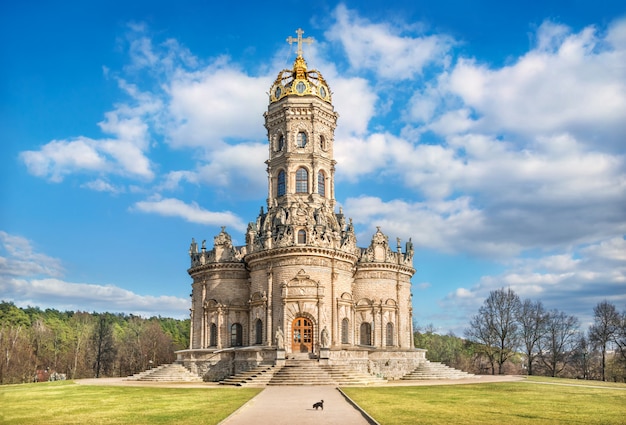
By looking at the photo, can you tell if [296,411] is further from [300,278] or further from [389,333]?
[389,333]

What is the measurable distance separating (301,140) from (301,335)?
→ 66.0 ft

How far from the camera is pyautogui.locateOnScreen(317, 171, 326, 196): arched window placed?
2308 inches

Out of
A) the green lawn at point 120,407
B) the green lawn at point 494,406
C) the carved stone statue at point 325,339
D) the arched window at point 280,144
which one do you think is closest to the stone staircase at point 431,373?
the carved stone statue at point 325,339

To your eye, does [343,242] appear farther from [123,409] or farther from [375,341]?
[123,409]

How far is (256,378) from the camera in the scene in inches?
1612

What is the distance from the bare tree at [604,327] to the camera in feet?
211

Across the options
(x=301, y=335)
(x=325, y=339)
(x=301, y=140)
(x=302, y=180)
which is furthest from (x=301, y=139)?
(x=325, y=339)

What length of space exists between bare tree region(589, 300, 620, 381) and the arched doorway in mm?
34999

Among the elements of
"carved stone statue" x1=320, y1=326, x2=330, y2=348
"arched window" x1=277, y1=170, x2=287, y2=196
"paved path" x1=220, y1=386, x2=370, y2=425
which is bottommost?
"paved path" x1=220, y1=386, x2=370, y2=425

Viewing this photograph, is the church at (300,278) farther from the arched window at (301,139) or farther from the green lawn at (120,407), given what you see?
the green lawn at (120,407)

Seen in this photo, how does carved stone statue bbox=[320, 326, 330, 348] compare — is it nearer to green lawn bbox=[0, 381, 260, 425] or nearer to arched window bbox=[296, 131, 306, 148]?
green lawn bbox=[0, 381, 260, 425]

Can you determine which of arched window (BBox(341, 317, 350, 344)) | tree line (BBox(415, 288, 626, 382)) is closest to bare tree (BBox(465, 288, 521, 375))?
tree line (BBox(415, 288, 626, 382))

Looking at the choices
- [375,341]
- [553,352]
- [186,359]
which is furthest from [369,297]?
[553,352]

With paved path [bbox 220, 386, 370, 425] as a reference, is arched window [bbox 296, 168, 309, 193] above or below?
above
